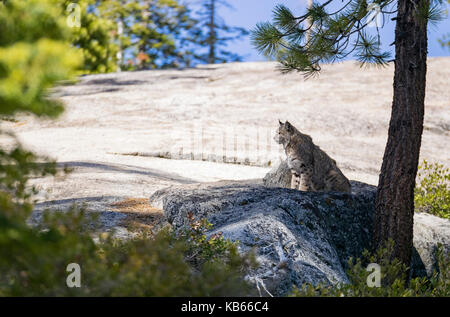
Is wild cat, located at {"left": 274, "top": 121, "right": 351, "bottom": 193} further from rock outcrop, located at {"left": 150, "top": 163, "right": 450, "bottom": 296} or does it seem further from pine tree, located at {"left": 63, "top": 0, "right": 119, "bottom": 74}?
pine tree, located at {"left": 63, "top": 0, "right": 119, "bottom": 74}

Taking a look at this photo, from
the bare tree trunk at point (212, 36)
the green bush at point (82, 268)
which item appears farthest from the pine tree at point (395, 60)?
the bare tree trunk at point (212, 36)

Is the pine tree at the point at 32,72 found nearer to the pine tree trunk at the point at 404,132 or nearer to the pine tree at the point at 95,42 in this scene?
the pine tree trunk at the point at 404,132

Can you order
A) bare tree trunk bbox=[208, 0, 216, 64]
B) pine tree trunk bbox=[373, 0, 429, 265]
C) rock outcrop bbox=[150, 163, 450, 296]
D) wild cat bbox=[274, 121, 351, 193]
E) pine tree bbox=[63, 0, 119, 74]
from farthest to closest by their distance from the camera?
bare tree trunk bbox=[208, 0, 216, 64] → pine tree bbox=[63, 0, 119, 74] → wild cat bbox=[274, 121, 351, 193] → pine tree trunk bbox=[373, 0, 429, 265] → rock outcrop bbox=[150, 163, 450, 296]

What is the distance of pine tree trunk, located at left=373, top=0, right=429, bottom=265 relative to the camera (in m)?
5.16

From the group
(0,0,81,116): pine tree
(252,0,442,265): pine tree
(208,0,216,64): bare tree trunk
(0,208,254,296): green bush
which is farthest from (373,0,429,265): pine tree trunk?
(208,0,216,64): bare tree trunk

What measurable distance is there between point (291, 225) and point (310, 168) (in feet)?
6.72

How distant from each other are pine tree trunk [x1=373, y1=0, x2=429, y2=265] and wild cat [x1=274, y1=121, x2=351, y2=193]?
1044mm

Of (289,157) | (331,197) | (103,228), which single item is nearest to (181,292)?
(103,228)

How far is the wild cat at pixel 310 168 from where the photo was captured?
6476mm

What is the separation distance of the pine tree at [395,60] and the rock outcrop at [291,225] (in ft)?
1.45

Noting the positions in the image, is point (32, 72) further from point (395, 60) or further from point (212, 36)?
point (212, 36)

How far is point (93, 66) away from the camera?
2345cm

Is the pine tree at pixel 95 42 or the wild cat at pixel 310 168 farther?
the pine tree at pixel 95 42
